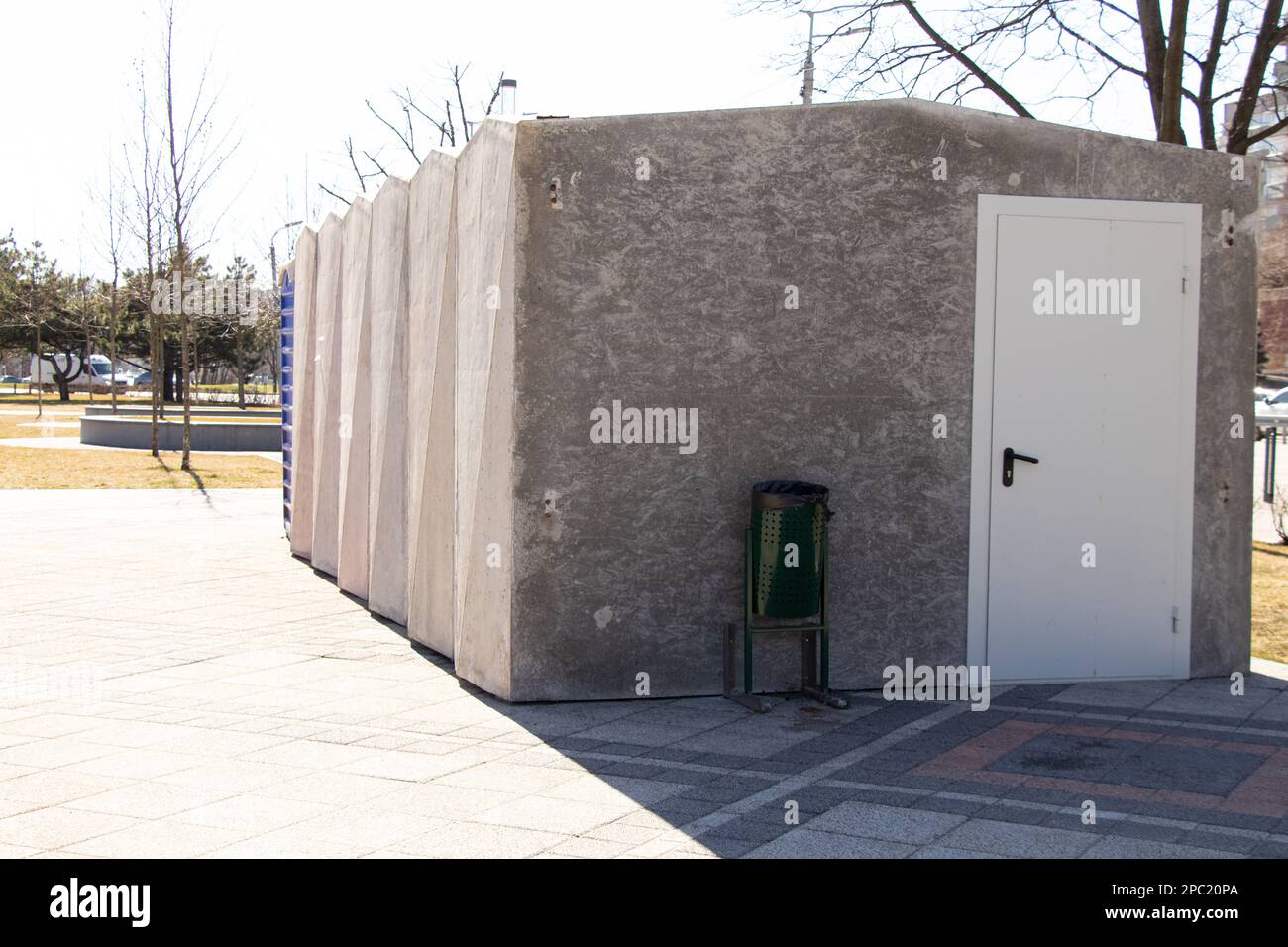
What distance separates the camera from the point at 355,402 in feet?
37.5

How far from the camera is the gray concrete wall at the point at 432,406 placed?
8953mm

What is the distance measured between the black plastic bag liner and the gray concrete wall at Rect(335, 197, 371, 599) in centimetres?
473

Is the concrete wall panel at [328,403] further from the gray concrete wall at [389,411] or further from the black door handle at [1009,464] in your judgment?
the black door handle at [1009,464]

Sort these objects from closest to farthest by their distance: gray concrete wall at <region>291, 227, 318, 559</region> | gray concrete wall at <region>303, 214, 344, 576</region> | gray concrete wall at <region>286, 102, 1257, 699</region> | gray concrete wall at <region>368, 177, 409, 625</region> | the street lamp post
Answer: gray concrete wall at <region>286, 102, 1257, 699</region>, gray concrete wall at <region>368, 177, 409, 625</region>, gray concrete wall at <region>303, 214, 344, 576</region>, gray concrete wall at <region>291, 227, 318, 559</region>, the street lamp post

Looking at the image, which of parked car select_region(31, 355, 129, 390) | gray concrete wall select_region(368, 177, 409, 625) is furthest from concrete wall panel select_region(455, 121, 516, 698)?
parked car select_region(31, 355, 129, 390)

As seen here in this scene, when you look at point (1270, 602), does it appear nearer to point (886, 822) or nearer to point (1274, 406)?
point (886, 822)

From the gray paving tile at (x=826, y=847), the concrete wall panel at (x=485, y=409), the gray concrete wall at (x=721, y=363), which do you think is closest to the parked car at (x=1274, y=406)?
the gray concrete wall at (x=721, y=363)

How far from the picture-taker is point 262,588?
12.0 m

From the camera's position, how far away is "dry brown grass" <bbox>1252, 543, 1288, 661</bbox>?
33.7 feet

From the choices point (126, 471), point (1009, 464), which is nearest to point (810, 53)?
point (1009, 464)

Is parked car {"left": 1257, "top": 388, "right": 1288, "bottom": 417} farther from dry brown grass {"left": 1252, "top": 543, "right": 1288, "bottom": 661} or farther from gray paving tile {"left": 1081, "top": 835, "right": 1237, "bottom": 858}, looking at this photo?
gray paving tile {"left": 1081, "top": 835, "right": 1237, "bottom": 858}

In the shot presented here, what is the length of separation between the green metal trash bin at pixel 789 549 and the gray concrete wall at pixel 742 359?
1.32ft

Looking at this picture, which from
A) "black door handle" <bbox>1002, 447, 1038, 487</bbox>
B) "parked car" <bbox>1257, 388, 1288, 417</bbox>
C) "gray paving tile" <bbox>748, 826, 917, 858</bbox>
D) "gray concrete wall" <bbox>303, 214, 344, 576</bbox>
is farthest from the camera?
"parked car" <bbox>1257, 388, 1288, 417</bbox>
